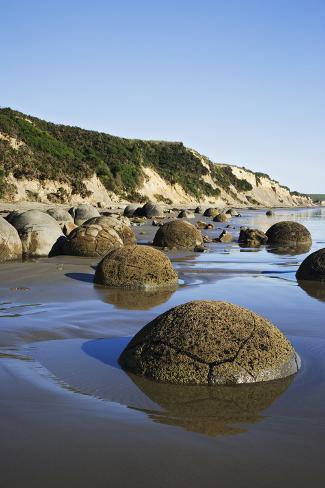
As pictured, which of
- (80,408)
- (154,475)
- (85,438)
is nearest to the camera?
(154,475)

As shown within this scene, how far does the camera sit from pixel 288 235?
20266 millimetres

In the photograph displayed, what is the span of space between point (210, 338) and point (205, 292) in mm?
4670

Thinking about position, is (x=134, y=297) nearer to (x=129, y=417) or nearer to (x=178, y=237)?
(x=129, y=417)

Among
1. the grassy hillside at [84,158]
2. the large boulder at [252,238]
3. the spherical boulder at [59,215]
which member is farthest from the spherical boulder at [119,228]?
the grassy hillside at [84,158]

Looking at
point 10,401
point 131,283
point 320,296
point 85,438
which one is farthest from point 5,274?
point 85,438

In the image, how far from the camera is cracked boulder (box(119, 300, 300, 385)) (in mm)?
4492

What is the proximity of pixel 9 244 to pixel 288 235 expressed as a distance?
10622 millimetres

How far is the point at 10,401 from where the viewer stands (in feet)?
13.2

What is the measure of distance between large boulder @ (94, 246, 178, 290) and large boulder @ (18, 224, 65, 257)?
478 cm

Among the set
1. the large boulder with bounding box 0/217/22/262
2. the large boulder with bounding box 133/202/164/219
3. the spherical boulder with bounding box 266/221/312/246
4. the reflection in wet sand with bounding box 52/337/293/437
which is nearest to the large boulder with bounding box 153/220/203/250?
the spherical boulder with bounding box 266/221/312/246

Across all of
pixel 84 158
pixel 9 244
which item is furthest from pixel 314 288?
pixel 84 158

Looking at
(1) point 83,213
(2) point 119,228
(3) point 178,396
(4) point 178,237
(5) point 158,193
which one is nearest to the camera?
(3) point 178,396

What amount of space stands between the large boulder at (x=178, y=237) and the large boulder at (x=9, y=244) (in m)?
5.19

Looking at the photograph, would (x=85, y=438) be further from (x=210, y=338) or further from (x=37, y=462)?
(x=210, y=338)
